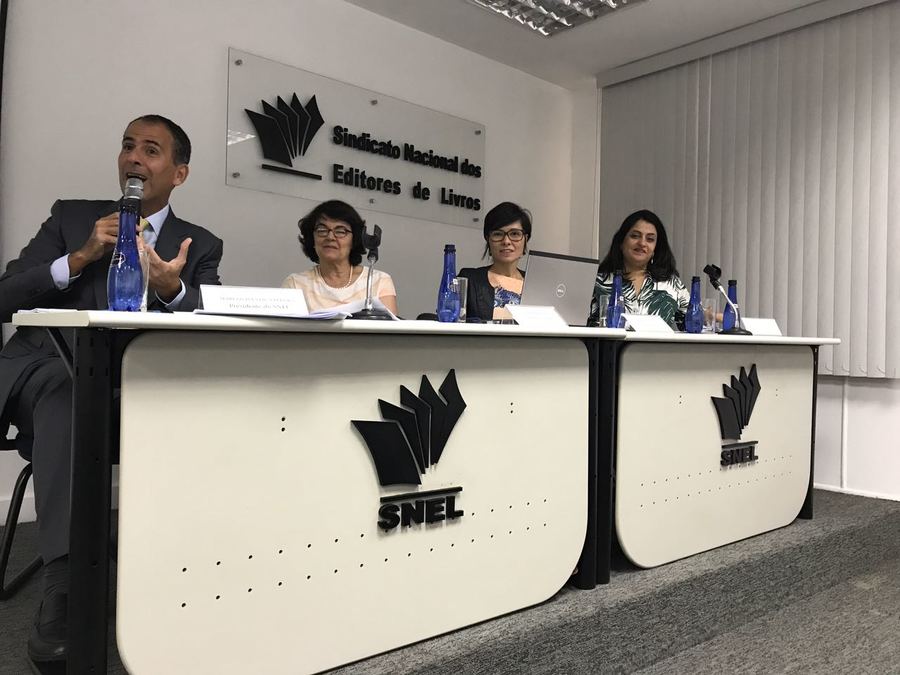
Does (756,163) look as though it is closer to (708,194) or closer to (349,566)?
(708,194)

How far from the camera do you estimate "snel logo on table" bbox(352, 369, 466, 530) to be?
1.47m

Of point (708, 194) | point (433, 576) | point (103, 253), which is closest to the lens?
point (433, 576)

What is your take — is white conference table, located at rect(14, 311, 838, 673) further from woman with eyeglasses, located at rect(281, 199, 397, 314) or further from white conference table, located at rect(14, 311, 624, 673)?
woman with eyeglasses, located at rect(281, 199, 397, 314)

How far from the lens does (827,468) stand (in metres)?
3.56

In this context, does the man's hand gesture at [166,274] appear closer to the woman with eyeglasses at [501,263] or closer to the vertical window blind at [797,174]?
the woman with eyeglasses at [501,263]

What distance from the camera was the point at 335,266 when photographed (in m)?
2.81

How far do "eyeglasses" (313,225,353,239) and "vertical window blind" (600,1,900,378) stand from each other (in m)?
2.31

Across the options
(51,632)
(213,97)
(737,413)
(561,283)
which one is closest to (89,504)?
(51,632)

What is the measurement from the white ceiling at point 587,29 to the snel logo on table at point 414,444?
9.28 ft

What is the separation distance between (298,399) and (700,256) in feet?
10.9

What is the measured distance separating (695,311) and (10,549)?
230 centimetres

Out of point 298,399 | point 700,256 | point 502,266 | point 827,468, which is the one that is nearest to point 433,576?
point 298,399

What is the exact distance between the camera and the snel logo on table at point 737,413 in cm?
230

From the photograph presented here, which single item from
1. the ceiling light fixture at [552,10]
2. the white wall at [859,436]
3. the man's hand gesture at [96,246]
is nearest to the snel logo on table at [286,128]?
the ceiling light fixture at [552,10]
